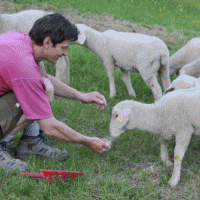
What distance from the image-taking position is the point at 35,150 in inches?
112

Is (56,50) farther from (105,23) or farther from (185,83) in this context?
(105,23)

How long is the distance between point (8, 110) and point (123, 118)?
101cm

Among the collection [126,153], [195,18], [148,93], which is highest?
[126,153]

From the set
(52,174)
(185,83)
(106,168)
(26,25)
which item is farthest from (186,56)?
(52,174)

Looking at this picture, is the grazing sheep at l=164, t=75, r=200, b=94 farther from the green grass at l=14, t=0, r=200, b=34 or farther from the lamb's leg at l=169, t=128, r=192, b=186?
the green grass at l=14, t=0, r=200, b=34

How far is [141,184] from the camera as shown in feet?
8.09

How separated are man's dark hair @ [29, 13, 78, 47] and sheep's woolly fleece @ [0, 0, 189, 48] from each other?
17.8ft

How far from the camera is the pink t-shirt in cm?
210

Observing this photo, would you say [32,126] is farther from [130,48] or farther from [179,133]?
[130,48]

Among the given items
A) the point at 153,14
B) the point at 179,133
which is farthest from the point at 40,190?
the point at 153,14

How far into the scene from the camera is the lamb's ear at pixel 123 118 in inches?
105

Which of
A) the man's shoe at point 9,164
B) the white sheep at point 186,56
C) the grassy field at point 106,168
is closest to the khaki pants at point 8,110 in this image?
the man's shoe at point 9,164

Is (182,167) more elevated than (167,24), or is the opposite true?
(182,167)

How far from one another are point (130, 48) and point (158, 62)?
0.50 meters
